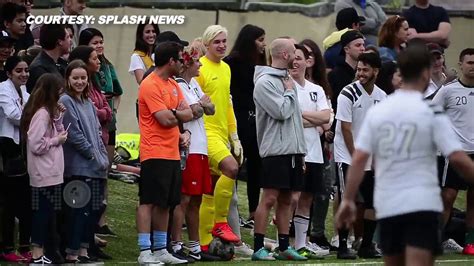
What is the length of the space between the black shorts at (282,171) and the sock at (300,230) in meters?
0.78

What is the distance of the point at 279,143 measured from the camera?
1428 cm

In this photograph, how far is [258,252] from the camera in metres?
14.3

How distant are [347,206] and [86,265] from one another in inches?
178

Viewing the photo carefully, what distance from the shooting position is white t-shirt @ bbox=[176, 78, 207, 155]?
14289 mm

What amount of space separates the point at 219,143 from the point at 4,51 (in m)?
2.66

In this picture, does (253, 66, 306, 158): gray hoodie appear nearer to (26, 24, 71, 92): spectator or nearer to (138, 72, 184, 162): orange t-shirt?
(138, 72, 184, 162): orange t-shirt

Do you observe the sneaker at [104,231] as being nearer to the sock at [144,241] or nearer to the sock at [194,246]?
the sock at [194,246]

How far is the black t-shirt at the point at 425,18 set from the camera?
19359 millimetres

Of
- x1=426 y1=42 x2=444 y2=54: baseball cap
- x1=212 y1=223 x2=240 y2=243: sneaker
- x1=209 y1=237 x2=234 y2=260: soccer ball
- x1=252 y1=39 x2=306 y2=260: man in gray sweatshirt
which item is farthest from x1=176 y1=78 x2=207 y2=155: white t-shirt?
x1=426 y1=42 x2=444 y2=54: baseball cap

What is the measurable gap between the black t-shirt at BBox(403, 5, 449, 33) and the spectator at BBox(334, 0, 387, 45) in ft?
1.36

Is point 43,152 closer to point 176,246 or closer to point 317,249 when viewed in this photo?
point 176,246

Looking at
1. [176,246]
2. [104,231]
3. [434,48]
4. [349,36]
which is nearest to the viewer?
[176,246]

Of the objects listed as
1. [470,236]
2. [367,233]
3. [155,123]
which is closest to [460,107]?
→ [470,236]

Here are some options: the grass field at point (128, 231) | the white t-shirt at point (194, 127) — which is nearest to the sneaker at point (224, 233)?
the grass field at point (128, 231)
